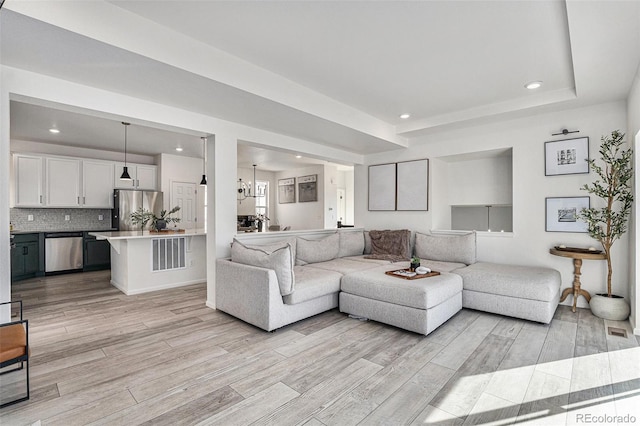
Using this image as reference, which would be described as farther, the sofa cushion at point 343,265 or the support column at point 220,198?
the sofa cushion at point 343,265

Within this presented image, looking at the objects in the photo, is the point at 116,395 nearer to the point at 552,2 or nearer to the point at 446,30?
the point at 446,30

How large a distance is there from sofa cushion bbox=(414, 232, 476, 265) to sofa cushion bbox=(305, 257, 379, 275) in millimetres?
952

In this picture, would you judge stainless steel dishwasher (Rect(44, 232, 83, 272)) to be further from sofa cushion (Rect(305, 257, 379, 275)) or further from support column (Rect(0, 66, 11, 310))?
sofa cushion (Rect(305, 257, 379, 275))

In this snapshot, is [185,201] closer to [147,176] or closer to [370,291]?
[147,176]

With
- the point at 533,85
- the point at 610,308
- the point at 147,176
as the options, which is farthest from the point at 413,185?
the point at 147,176

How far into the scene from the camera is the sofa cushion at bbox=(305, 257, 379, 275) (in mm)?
4064

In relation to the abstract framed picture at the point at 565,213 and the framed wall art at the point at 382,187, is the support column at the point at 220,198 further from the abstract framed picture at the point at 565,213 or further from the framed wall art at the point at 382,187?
the abstract framed picture at the point at 565,213

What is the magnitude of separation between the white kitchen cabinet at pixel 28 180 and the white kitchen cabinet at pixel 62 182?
10 centimetres

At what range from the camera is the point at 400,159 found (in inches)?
220

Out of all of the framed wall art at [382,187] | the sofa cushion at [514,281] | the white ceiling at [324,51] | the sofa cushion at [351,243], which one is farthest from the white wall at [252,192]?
the sofa cushion at [514,281]

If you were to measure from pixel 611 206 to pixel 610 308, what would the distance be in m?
1.14

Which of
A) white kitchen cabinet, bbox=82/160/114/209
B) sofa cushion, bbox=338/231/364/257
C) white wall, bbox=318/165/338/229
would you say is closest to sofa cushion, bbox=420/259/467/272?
sofa cushion, bbox=338/231/364/257

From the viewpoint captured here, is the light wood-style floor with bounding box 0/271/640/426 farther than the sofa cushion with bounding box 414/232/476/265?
No

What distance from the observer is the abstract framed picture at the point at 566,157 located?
3838 mm
